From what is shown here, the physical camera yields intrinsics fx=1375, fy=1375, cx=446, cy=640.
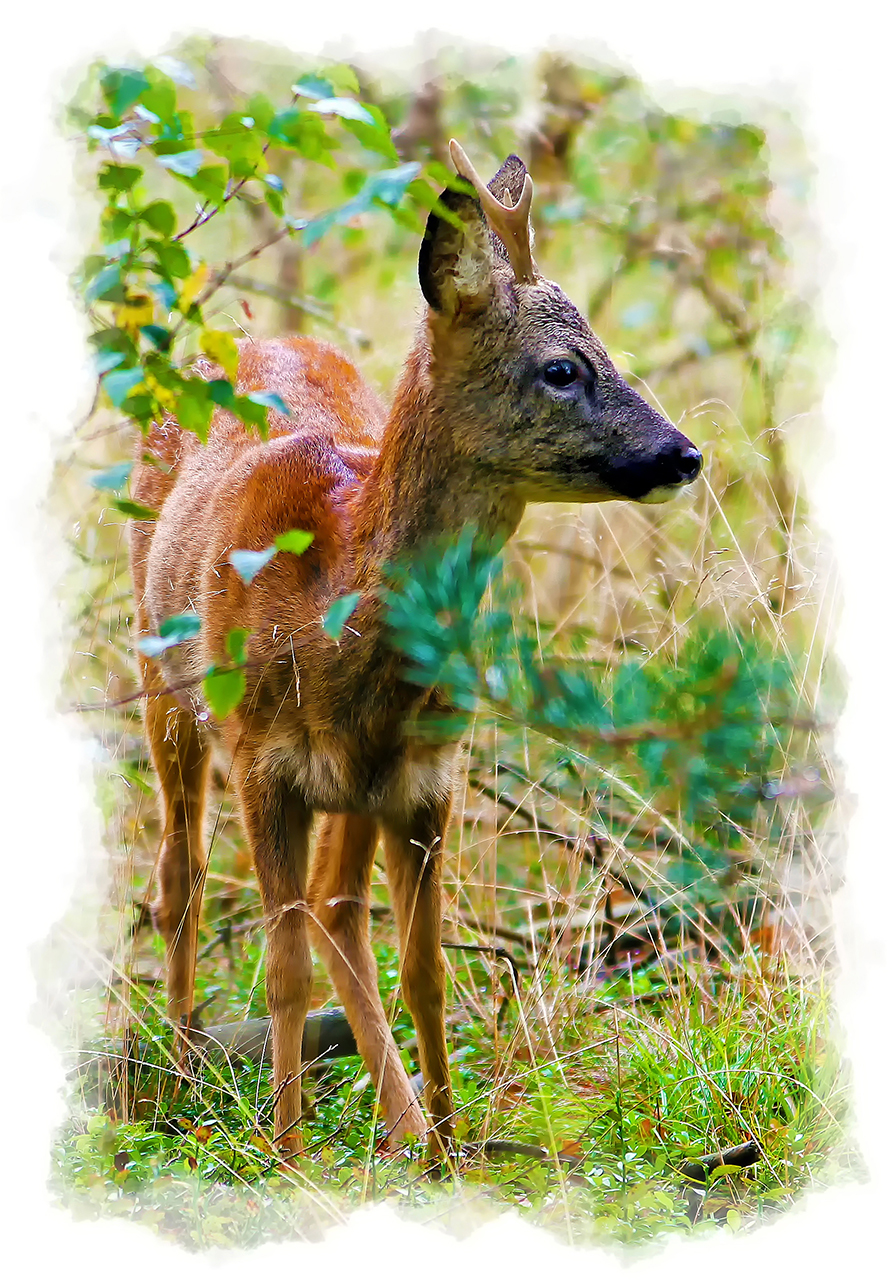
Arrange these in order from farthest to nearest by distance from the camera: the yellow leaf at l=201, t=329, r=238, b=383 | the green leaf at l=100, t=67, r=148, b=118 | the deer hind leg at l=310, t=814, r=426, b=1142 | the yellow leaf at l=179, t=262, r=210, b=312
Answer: the deer hind leg at l=310, t=814, r=426, b=1142
the yellow leaf at l=179, t=262, r=210, b=312
the yellow leaf at l=201, t=329, r=238, b=383
the green leaf at l=100, t=67, r=148, b=118

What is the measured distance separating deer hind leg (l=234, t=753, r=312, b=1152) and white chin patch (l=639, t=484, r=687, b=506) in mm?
1150

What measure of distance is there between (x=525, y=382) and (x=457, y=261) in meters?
0.31

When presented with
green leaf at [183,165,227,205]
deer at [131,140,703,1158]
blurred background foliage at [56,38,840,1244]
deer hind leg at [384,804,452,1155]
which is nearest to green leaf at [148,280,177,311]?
blurred background foliage at [56,38,840,1244]

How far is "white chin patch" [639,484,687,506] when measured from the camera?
3.03 meters

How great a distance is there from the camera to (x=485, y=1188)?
3059mm

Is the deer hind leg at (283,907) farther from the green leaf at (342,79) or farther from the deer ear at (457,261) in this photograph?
the green leaf at (342,79)

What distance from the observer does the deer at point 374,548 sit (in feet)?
10.1

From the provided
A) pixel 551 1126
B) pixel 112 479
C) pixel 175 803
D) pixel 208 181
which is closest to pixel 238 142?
pixel 208 181

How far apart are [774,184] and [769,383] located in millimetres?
808

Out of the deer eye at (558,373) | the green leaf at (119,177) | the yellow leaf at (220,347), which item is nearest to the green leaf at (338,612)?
the yellow leaf at (220,347)

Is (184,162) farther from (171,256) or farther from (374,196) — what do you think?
(374,196)

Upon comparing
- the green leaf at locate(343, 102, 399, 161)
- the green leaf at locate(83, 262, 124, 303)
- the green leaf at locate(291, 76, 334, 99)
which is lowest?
the green leaf at locate(83, 262, 124, 303)

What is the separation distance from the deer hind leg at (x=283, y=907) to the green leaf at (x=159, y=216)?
1383 mm

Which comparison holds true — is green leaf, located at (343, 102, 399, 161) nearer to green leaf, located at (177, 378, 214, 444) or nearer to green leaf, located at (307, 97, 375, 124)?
green leaf, located at (307, 97, 375, 124)
